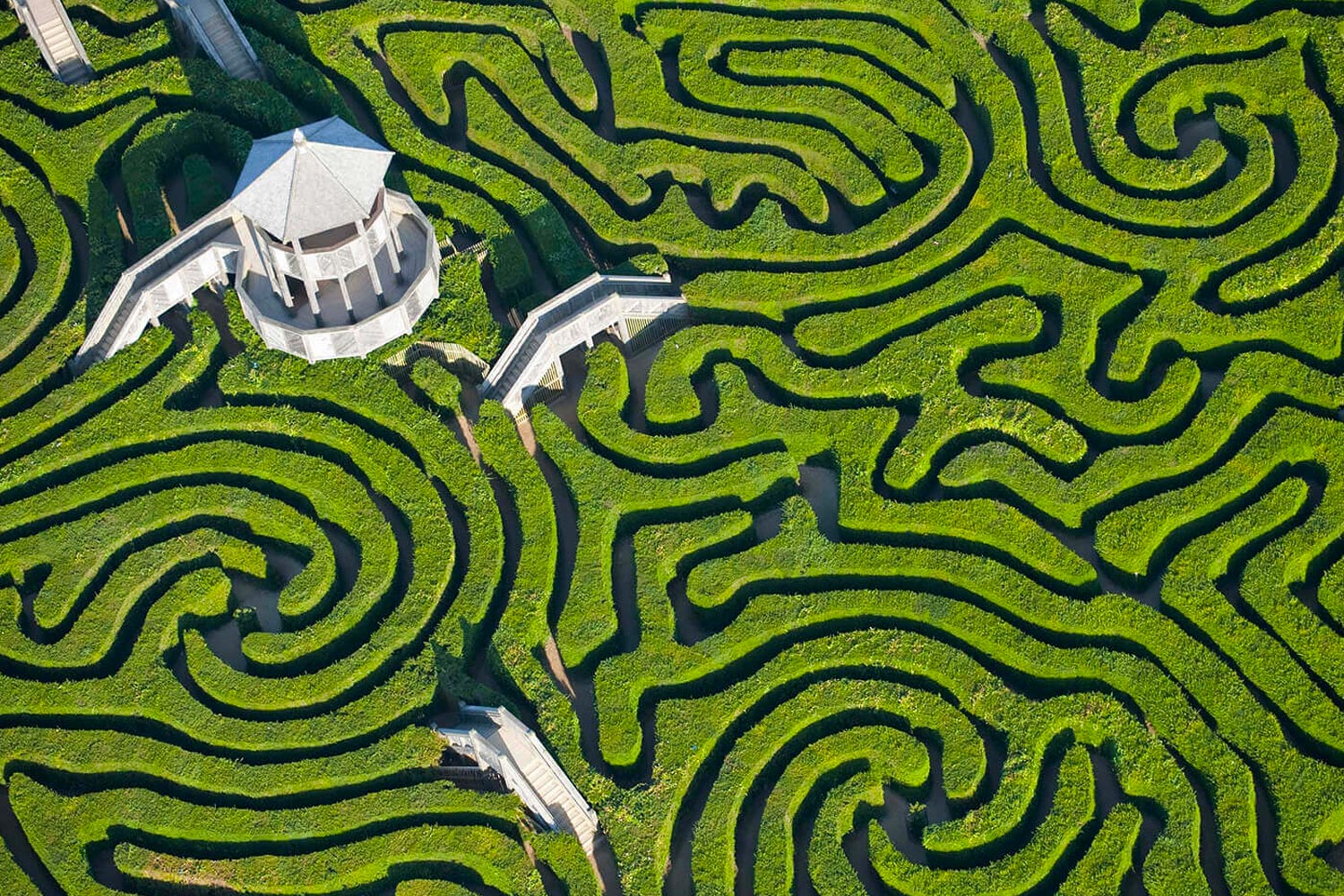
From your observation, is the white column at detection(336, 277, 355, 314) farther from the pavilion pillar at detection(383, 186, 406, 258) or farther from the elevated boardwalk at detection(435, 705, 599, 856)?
the elevated boardwalk at detection(435, 705, 599, 856)

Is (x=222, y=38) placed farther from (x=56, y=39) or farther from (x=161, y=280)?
(x=161, y=280)

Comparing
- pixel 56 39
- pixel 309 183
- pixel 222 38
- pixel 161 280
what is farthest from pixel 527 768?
pixel 56 39

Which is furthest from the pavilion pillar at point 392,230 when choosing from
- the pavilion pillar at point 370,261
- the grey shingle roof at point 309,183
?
the grey shingle roof at point 309,183

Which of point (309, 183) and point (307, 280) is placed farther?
point (307, 280)

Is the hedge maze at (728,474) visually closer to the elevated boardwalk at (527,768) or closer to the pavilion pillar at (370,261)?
the elevated boardwalk at (527,768)

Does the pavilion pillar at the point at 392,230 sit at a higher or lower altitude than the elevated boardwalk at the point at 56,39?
lower

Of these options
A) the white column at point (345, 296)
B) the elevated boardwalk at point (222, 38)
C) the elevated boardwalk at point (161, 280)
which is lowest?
the white column at point (345, 296)
